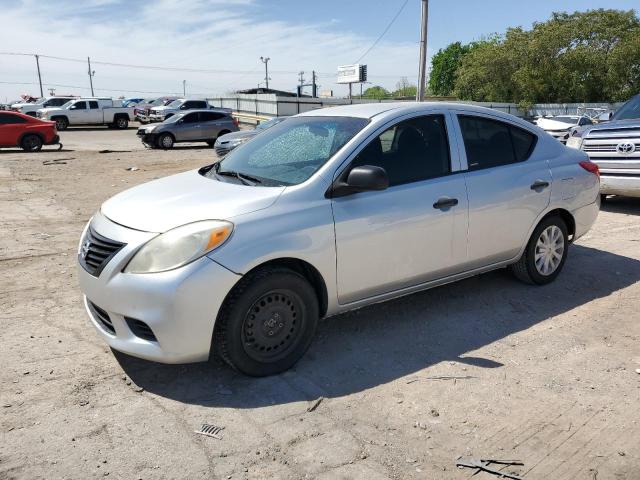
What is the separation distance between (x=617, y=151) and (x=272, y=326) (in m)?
6.79

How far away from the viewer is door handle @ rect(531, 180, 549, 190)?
4.94 m

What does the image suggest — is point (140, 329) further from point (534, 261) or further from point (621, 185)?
point (621, 185)

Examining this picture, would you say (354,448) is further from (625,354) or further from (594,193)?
(594,193)

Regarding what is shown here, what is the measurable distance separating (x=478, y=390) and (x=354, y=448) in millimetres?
1014

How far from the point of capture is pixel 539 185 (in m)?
4.98

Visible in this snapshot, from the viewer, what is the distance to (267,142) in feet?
15.2

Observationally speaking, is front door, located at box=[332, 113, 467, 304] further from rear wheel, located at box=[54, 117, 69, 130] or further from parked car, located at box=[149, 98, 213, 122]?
rear wheel, located at box=[54, 117, 69, 130]

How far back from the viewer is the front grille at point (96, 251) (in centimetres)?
348

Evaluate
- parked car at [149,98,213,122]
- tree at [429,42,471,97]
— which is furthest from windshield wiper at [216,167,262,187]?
tree at [429,42,471,97]

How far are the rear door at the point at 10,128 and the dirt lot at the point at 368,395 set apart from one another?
703 inches

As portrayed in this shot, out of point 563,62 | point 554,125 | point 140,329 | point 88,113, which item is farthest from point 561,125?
point 88,113

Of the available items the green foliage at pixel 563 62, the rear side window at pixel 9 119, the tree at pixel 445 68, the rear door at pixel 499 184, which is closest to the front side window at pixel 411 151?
the rear door at pixel 499 184

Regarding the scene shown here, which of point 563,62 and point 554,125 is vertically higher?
point 563,62

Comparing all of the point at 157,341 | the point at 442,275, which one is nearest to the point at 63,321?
the point at 157,341
